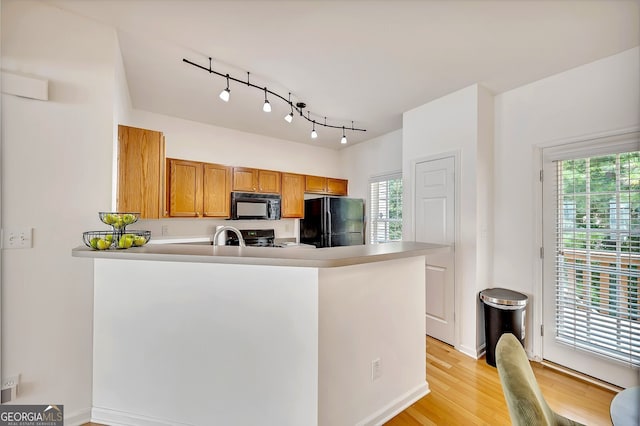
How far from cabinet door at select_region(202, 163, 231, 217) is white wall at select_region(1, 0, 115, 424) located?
5.93 ft

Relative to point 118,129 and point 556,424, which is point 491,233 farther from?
point 118,129

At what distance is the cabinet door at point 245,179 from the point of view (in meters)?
3.93

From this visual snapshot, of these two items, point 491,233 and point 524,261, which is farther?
point 491,233

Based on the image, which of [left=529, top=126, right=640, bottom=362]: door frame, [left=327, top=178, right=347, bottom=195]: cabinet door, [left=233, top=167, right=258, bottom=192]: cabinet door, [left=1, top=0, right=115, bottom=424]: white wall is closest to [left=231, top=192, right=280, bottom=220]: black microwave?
[left=233, top=167, right=258, bottom=192]: cabinet door

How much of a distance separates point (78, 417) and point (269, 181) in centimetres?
325

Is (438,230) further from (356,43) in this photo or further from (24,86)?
(24,86)

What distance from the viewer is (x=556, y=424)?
1.16 metres

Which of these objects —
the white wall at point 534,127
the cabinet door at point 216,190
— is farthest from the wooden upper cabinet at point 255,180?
the white wall at point 534,127

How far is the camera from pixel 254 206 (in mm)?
4035

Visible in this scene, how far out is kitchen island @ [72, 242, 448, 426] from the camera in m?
1.43

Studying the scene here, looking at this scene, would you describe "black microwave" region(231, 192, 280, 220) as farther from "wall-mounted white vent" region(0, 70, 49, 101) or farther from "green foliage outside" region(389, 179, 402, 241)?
"wall-mounted white vent" region(0, 70, 49, 101)

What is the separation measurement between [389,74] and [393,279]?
1.89m

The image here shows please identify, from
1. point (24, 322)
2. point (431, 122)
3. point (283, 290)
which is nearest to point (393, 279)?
point (283, 290)

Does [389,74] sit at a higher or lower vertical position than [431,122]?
higher
